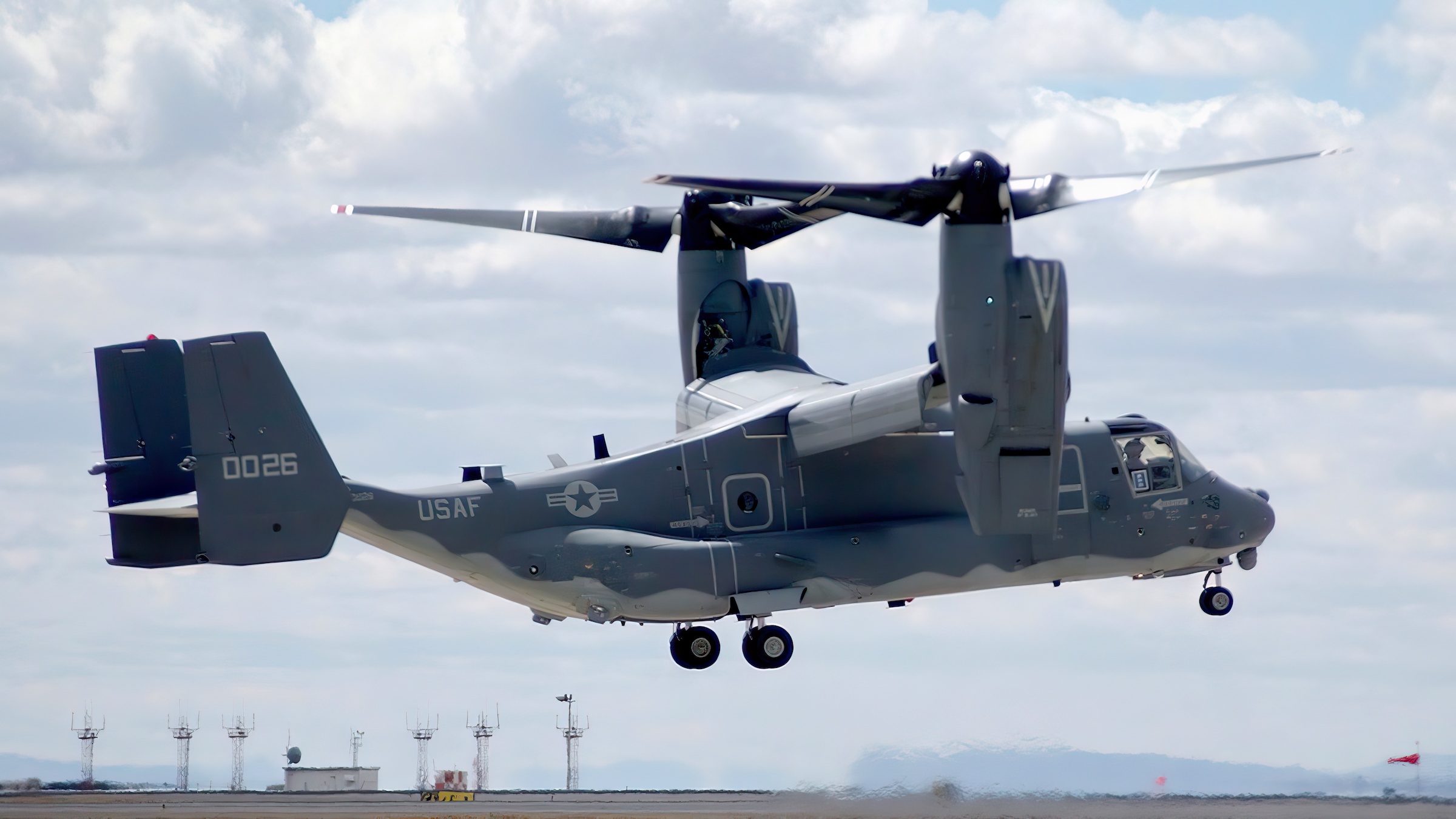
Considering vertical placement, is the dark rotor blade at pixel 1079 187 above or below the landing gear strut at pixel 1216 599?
above

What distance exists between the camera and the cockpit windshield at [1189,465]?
30.0 meters

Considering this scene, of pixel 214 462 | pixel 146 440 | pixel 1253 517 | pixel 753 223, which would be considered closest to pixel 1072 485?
pixel 1253 517

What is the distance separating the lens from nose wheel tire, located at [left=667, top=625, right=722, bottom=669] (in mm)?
28312

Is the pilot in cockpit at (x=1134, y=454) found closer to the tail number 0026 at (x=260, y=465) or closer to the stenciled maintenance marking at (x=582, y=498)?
the stenciled maintenance marking at (x=582, y=498)

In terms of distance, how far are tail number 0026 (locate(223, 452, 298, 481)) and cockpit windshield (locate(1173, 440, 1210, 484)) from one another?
50.9 feet

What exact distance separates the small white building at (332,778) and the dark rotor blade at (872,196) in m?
47.7

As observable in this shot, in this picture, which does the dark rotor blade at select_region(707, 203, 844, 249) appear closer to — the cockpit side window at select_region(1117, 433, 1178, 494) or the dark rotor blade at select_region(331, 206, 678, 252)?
the dark rotor blade at select_region(331, 206, 678, 252)

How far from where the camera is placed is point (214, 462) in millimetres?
25734

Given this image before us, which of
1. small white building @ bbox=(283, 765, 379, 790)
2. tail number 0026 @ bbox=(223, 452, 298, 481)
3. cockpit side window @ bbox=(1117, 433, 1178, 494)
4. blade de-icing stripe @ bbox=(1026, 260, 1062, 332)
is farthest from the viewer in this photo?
small white building @ bbox=(283, 765, 379, 790)

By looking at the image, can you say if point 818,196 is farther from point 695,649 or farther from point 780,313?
point 780,313

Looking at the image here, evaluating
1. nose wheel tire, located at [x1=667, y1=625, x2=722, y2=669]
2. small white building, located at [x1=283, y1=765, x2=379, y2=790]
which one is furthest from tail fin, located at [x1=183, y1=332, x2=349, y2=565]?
small white building, located at [x1=283, y1=765, x2=379, y2=790]

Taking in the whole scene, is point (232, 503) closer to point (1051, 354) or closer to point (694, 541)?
point (694, 541)

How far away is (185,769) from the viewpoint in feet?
240

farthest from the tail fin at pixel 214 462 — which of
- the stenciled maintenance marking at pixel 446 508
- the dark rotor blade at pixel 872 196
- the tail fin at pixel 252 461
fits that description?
the dark rotor blade at pixel 872 196
